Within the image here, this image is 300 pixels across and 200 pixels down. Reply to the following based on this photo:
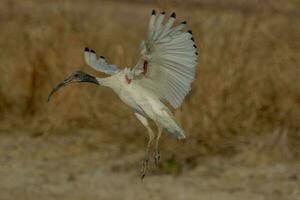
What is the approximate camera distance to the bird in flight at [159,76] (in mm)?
Result: 6355

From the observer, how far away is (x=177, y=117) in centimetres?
1008

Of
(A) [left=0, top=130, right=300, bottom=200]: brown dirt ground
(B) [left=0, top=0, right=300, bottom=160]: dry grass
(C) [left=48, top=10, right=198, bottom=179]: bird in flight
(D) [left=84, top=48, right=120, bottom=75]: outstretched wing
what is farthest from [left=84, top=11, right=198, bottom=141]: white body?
(B) [left=0, top=0, right=300, bottom=160]: dry grass

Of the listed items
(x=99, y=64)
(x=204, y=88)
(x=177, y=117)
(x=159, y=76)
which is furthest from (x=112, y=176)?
(x=159, y=76)

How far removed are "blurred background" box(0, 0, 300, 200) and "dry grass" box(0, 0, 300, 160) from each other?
0.04 ft

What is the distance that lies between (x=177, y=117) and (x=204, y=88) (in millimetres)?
433

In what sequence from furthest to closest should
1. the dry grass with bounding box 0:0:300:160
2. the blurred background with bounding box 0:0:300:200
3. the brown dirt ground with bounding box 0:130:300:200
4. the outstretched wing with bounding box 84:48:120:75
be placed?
the dry grass with bounding box 0:0:300:160 → the blurred background with bounding box 0:0:300:200 → the brown dirt ground with bounding box 0:130:300:200 → the outstretched wing with bounding box 84:48:120:75

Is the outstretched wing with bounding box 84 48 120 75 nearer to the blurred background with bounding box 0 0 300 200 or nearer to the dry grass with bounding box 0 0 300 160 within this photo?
the blurred background with bounding box 0 0 300 200

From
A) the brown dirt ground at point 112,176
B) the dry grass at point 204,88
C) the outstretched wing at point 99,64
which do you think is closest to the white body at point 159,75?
the outstretched wing at point 99,64

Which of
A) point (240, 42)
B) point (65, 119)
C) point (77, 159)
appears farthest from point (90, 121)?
point (240, 42)

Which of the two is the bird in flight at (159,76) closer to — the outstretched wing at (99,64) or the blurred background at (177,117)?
the outstretched wing at (99,64)

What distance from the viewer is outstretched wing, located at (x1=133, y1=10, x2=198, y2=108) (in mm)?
6336

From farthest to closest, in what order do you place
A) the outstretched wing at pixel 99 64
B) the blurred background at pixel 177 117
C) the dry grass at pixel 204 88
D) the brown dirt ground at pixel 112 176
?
the dry grass at pixel 204 88 → the blurred background at pixel 177 117 → the brown dirt ground at pixel 112 176 → the outstretched wing at pixel 99 64

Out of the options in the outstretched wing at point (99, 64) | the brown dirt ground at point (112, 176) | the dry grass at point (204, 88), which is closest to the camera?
the outstretched wing at point (99, 64)

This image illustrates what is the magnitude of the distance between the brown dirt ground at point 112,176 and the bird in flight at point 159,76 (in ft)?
7.50
